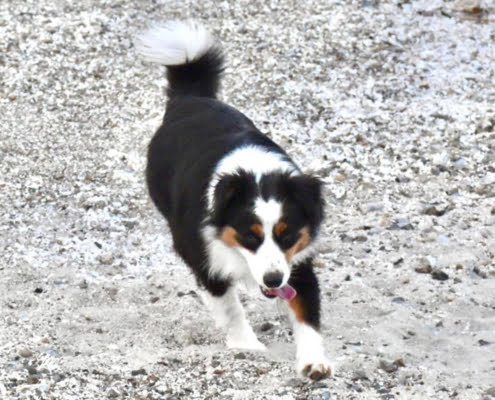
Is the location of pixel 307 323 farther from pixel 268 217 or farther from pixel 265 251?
pixel 268 217

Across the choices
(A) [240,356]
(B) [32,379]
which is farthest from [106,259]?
(B) [32,379]

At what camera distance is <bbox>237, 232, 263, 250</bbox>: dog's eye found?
14.1ft

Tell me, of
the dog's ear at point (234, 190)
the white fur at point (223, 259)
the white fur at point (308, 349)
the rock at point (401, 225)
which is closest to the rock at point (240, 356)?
the white fur at point (308, 349)

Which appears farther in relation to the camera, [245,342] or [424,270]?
[424,270]

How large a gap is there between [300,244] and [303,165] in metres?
2.91

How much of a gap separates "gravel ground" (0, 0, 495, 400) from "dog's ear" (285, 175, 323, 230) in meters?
0.74

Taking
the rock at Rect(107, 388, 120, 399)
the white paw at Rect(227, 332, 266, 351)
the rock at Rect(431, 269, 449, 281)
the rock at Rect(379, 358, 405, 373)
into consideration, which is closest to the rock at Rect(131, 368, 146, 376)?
the rock at Rect(107, 388, 120, 399)

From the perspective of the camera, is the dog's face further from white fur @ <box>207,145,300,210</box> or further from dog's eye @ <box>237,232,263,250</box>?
white fur @ <box>207,145,300,210</box>

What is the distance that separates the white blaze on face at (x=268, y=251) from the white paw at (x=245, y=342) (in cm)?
67

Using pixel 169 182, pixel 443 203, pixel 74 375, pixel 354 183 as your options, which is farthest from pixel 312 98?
pixel 74 375

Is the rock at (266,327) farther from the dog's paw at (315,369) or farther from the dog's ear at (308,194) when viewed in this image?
the dog's ear at (308,194)

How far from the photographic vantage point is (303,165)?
7.36 meters

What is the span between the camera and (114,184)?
7.07 meters

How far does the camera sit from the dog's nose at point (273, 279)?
165 inches
